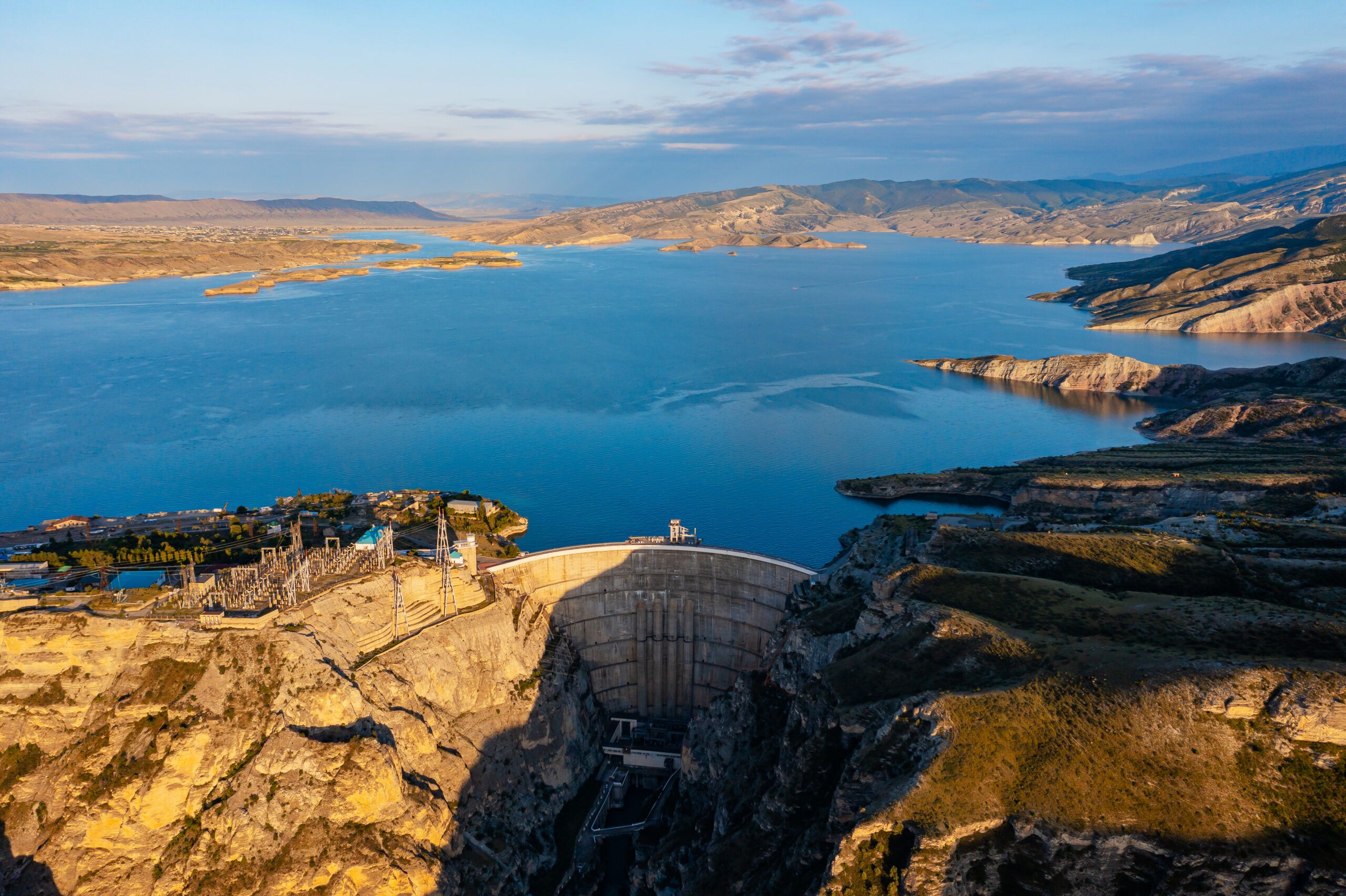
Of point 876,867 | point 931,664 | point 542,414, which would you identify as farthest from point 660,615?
point 542,414

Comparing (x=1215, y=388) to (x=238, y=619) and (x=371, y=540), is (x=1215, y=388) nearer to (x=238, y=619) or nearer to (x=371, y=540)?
(x=371, y=540)

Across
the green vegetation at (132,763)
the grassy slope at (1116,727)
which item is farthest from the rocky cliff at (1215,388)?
the green vegetation at (132,763)

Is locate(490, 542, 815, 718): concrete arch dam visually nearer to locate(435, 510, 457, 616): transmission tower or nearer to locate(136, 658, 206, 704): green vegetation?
locate(435, 510, 457, 616): transmission tower

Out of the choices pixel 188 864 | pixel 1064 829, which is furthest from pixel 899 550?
pixel 188 864

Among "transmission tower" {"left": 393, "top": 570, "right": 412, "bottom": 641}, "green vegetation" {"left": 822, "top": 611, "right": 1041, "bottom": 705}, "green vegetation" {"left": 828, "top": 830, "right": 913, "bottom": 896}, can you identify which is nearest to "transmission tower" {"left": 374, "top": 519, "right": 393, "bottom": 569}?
"transmission tower" {"left": 393, "top": 570, "right": 412, "bottom": 641}

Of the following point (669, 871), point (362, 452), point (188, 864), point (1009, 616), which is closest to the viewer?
point (188, 864)

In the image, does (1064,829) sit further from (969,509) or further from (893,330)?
(893,330)
